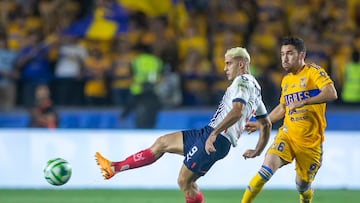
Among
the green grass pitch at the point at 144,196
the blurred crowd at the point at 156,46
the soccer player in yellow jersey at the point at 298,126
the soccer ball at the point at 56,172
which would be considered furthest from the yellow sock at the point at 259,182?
the blurred crowd at the point at 156,46

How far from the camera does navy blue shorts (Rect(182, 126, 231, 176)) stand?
362 inches

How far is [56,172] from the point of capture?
9.84 metres

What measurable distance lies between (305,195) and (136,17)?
784 cm

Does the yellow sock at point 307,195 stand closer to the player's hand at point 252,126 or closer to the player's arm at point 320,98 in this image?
the player's hand at point 252,126

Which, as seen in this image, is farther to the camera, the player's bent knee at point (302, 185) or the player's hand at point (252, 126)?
the player's bent knee at point (302, 185)

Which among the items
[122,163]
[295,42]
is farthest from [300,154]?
[122,163]

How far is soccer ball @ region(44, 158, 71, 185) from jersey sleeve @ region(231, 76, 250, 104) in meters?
2.14

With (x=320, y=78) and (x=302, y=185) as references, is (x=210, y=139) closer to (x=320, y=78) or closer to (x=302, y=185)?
(x=320, y=78)

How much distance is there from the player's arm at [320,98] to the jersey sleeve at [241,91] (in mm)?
501

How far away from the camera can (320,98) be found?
9.29m

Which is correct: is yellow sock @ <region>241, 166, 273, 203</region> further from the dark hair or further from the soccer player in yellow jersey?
the dark hair

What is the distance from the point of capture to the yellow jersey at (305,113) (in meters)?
9.74

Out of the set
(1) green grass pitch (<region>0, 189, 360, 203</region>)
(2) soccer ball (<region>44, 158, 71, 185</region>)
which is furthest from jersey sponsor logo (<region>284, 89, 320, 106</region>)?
(1) green grass pitch (<region>0, 189, 360, 203</region>)

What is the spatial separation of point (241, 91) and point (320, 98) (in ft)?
2.90
